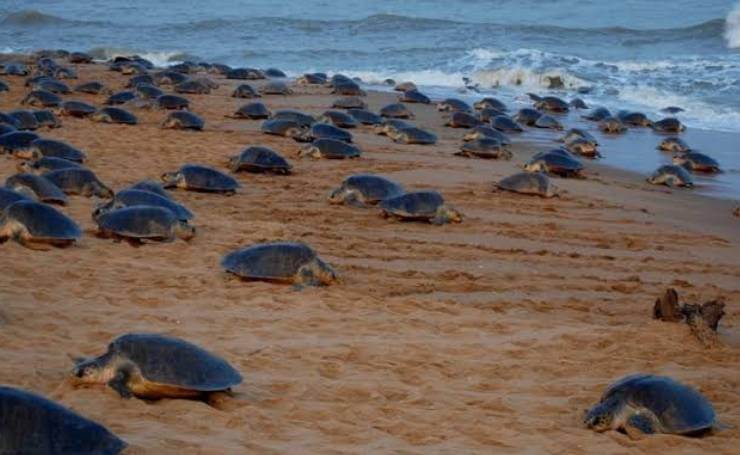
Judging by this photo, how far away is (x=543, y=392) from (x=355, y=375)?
97cm

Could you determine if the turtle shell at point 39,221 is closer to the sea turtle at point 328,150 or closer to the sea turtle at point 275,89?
the sea turtle at point 328,150

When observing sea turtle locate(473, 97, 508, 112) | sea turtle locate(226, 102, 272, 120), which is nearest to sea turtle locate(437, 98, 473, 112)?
sea turtle locate(473, 97, 508, 112)

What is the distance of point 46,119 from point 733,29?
68.2 ft

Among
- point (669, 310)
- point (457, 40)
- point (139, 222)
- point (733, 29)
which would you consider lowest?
point (669, 310)

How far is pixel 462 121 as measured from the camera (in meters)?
15.2

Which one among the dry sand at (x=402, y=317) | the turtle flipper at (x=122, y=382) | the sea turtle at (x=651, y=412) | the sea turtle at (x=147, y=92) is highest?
the sea turtle at (x=147, y=92)

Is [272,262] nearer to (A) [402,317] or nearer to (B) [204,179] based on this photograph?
(A) [402,317]

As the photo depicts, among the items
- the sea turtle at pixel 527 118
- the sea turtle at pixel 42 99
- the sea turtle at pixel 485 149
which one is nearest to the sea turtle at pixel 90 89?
the sea turtle at pixel 42 99

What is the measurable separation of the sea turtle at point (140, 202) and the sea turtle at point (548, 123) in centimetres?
885

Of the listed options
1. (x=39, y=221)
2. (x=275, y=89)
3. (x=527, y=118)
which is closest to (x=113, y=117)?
(x=275, y=89)

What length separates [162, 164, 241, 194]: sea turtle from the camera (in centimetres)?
958

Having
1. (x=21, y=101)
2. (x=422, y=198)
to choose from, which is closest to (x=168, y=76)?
(x=21, y=101)

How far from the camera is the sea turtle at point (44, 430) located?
3.45 m

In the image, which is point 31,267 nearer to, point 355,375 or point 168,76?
point 355,375
